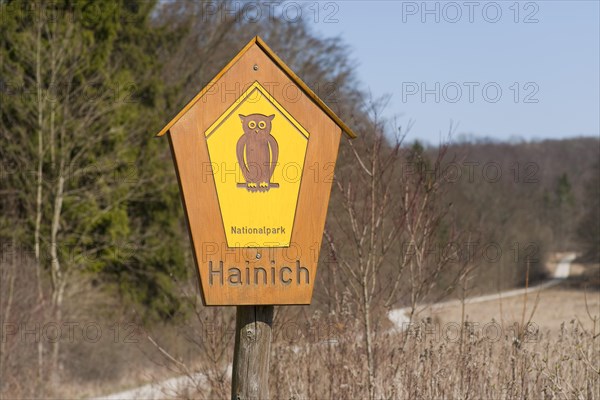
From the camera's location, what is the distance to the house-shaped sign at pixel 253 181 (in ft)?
13.9

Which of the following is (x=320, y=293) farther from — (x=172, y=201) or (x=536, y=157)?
(x=536, y=157)

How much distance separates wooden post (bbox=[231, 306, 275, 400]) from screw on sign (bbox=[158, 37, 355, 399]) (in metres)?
0.21

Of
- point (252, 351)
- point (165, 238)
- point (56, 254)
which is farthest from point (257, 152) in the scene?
point (165, 238)

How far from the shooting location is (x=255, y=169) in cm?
423

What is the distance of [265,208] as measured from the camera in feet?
13.9

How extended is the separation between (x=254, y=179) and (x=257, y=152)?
0.44 ft

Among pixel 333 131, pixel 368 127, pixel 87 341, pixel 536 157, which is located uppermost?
pixel 536 157

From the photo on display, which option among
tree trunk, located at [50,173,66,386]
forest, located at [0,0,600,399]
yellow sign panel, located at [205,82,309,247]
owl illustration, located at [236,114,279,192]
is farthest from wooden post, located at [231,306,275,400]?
tree trunk, located at [50,173,66,386]

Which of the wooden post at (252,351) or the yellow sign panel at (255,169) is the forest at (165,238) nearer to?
the wooden post at (252,351)

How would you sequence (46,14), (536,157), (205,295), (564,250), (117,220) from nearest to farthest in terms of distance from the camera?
(205,295)
(46,14)
(117,220)
(564,250)
(536,157)

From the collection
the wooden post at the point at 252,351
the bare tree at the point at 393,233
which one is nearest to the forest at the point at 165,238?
the bare tree at the point at 393,233

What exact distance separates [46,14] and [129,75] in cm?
290

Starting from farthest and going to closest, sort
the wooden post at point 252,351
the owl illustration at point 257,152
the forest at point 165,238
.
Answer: the forest at point 165,238, the wooden post at point 252,351, the owl illustration at point 257,152

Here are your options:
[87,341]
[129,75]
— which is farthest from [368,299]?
[129,75]
